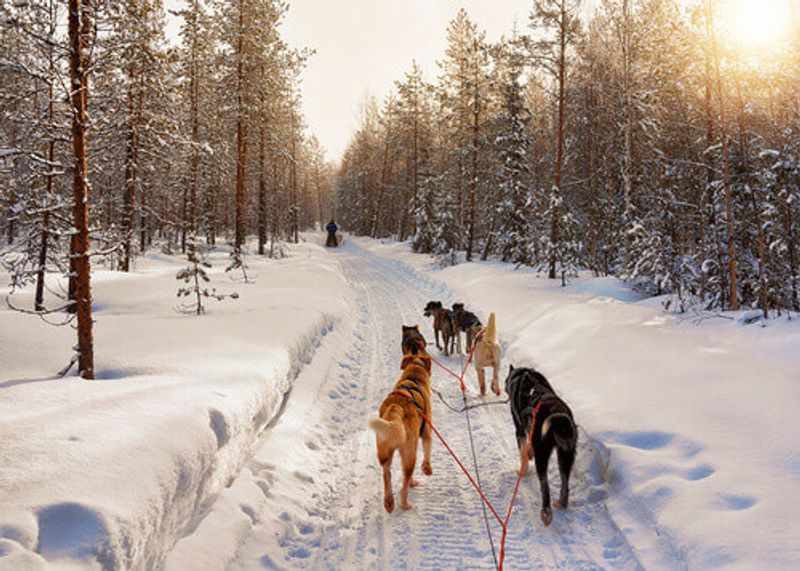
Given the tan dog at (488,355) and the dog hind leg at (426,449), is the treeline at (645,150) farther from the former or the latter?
the dog hind leg at (426,449)

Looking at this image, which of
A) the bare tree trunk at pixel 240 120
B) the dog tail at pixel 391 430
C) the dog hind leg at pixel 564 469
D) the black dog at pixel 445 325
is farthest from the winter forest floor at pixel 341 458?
the bare tree trunk at pixel 240 120

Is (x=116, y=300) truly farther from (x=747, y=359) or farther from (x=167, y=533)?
(x=747, y=359)

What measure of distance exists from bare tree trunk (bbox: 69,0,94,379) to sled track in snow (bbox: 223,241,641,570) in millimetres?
3089

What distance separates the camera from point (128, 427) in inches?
146

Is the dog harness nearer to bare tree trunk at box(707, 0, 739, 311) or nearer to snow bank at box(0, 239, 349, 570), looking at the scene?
snow bank at box(0, 239, 349, 570)

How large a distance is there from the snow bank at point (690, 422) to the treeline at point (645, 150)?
2.09m

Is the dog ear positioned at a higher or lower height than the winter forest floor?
higher

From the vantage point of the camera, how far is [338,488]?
4574mm

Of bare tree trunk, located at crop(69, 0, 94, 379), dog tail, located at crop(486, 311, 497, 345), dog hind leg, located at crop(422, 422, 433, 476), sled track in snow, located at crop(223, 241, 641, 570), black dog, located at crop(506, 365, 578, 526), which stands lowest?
sled track in snow, located at crop(223, 241, 641, 570)

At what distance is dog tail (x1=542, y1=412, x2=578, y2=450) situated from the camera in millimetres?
3885

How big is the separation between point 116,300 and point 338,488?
9.02 metres

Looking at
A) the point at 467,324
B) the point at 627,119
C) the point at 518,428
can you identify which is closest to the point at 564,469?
the point at 518,428

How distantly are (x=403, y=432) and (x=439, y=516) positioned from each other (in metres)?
0.89

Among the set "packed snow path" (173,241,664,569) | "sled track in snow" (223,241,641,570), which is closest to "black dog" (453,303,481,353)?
"packed snow path" (173,241,664,569)
